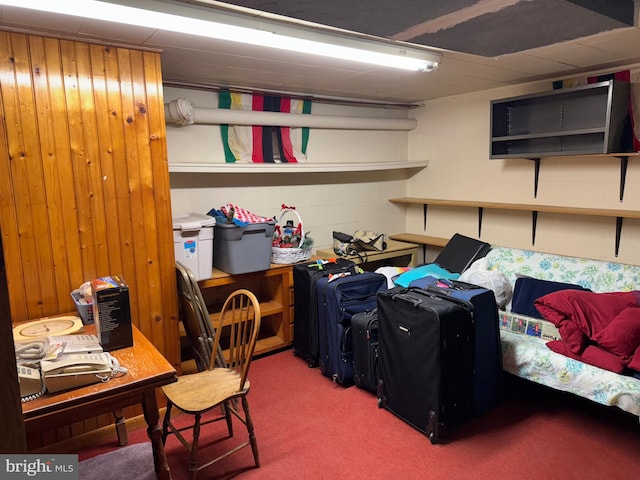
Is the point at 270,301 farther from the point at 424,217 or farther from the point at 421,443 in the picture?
the point at 424,217

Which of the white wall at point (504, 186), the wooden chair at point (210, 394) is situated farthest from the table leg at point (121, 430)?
the white wall at point (504, 186)

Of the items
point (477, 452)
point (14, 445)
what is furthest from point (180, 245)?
point (14, 445)

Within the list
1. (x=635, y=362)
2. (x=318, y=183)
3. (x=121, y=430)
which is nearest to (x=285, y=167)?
(x=318, y=183)

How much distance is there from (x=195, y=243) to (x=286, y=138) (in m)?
1.42

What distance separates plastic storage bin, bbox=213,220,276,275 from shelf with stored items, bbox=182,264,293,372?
11 cm

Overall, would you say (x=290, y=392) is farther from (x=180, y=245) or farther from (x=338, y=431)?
(x=180, y=245)

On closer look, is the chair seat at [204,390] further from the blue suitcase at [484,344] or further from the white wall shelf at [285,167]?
the white wall shelf at [285,167]

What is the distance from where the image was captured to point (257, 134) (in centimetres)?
391

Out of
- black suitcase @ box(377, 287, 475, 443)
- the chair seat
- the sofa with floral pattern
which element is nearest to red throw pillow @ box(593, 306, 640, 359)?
the sofa with floral pattern

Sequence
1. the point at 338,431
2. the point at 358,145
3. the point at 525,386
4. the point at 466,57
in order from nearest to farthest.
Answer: the point at 338,431 → the point at 466,57 → the point at 525,386 → the point at 358,145

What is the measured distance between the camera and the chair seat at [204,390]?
7.18 ft

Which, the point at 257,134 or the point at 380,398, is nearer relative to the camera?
the point at 380,398

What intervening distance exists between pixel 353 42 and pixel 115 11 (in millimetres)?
1189

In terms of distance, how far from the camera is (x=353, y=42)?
8.11 feet
